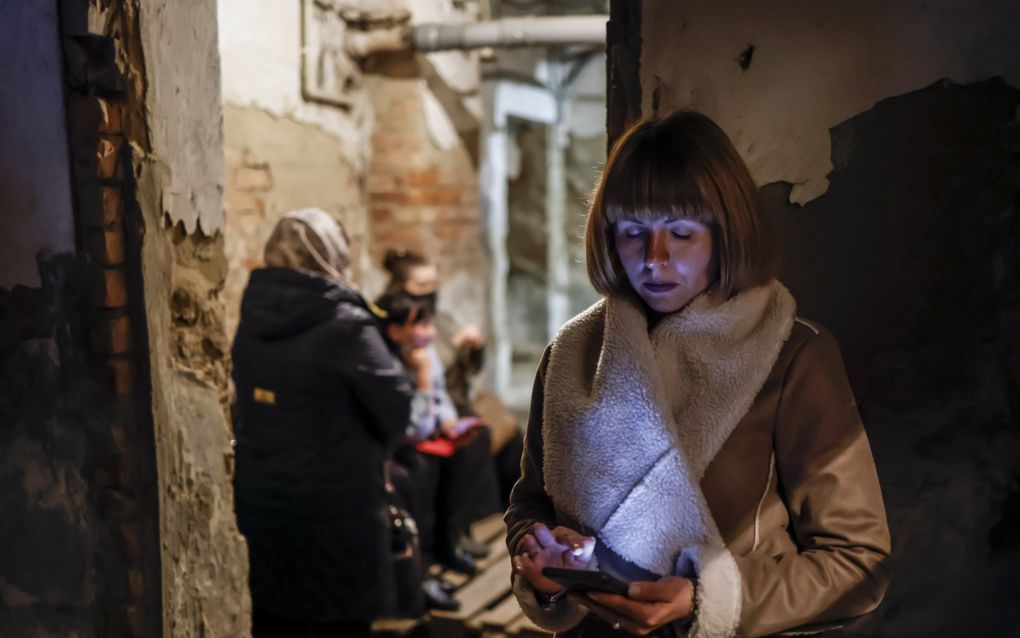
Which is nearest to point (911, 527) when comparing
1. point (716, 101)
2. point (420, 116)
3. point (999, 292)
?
point (999, 292)

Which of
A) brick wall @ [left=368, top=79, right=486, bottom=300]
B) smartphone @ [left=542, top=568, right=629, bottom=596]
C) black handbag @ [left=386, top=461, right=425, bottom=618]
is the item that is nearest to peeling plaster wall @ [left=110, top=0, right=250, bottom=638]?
black handbag @ [left=386, top=461, right=425, bottom=618]

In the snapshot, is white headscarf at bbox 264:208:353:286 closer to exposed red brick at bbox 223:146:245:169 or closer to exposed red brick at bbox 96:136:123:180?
exposed red brick at bbox 96:136:123:180

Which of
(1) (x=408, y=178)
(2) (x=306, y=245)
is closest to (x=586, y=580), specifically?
(2) (x=306, y=245)

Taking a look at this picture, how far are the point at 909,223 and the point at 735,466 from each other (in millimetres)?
659

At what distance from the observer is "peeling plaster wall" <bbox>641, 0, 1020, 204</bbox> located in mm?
1632

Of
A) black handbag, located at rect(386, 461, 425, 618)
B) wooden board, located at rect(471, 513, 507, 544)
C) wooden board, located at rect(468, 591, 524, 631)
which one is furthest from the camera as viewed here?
wooden board, located at rect(471, 513, 507, 544)

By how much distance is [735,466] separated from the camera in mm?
1311

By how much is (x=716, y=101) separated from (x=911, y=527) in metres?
0.85

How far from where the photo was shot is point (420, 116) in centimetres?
515

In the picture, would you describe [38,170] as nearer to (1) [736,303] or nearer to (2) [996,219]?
(1) [736,303]

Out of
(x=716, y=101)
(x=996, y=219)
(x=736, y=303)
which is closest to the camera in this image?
(x=736, y=303)

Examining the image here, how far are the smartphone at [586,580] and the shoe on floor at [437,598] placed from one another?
2554 millimetres

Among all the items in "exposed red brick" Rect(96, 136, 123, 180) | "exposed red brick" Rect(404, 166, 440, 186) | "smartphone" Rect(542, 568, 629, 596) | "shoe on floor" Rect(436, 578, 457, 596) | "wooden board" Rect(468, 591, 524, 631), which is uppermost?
"exposed red brick" Rect(96, 136, 123, 180)

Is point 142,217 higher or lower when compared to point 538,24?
lower
